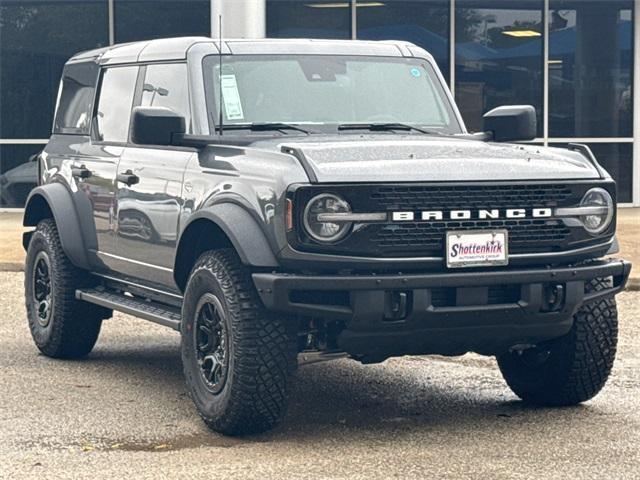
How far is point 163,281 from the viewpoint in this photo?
27.1 ft

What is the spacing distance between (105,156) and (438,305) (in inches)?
116

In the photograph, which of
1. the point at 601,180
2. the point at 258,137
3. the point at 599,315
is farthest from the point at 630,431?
the point at 258,137

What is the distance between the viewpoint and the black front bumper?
22.1 ft

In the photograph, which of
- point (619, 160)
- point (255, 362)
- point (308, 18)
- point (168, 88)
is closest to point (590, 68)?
point (619, 160)

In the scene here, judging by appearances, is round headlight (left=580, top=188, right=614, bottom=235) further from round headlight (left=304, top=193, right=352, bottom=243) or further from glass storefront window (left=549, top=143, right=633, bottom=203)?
glass storefront window (left=549, top=143, right=633, bottom=203)

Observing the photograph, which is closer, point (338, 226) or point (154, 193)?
point (338, 226)

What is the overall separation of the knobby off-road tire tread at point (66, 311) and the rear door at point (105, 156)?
12.8 inches

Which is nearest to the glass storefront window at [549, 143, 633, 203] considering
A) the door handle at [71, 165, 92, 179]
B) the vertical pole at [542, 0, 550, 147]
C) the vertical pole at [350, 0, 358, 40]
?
the vertical pole at [542, 0, 550, 147]

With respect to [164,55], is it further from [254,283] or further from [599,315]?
[599,315]

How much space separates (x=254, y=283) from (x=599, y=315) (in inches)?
73.2

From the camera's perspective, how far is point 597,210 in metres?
7.36

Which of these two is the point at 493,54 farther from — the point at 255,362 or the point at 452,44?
the point at 255,362

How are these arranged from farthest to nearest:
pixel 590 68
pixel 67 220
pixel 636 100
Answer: pixel 636 100, pixel 590 68, pixel 67 220

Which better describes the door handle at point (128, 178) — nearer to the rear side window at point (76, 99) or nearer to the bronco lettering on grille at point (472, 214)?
the rear side window at point (76, 99)
